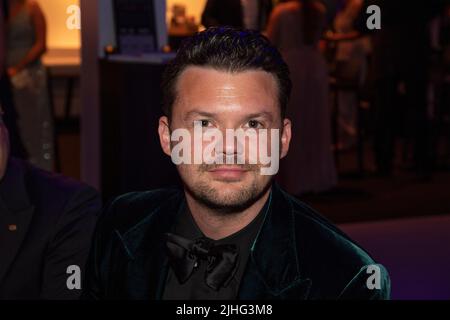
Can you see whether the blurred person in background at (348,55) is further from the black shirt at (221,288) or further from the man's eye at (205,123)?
the man's eye at (205,123)

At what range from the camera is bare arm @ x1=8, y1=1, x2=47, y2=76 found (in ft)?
19.6

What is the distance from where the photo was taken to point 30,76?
6.14 m

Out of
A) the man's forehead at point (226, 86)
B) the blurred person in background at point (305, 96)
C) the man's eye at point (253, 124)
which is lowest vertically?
the blurred person in background at point (305, 96)

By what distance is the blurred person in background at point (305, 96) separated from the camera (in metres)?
5.79

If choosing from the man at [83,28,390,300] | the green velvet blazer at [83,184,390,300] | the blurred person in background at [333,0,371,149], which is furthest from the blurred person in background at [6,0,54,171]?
the man at [83,28,390,300]

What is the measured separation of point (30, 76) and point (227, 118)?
483 cm

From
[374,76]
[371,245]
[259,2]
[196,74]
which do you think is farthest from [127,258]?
[259,2]

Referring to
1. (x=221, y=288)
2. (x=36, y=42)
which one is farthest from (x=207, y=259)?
(x=36, y=42)

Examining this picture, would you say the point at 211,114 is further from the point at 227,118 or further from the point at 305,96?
the point at 305,96

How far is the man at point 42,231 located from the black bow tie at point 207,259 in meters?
0.35

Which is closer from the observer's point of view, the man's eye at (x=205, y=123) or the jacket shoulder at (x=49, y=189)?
the man's eye at (x=205, y=123)

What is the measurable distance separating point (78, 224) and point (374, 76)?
4.88m

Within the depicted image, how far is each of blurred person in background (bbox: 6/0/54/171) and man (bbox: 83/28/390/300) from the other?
4471mm

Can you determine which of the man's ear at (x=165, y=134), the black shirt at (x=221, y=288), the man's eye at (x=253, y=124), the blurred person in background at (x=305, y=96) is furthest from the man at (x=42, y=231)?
the blurred person in background at (x=305, y=96)
